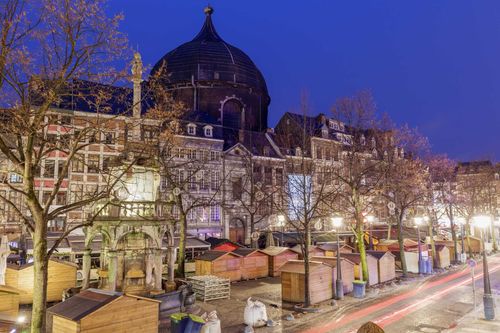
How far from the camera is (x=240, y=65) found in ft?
193

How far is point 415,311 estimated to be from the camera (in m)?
18.0

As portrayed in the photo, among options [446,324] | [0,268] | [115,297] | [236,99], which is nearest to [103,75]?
[115,297]

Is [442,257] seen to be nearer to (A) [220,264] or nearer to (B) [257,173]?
(A) [220,264]

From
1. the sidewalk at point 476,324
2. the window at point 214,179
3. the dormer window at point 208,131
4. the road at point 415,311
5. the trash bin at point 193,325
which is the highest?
the dormer window at point 208,131

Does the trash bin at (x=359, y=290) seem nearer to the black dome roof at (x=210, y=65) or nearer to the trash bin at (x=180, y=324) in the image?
the trash bin at (x=180, y=324)

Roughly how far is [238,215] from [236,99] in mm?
17944

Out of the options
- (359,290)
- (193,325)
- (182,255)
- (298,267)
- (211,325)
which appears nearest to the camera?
(193,325)

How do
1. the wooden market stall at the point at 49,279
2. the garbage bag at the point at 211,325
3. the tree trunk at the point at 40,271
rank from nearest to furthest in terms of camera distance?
1. the tree trunk at the point at 40,271
2. the garbage bag at the point at 211,325
3. the wooden market stall at the point at 49,279

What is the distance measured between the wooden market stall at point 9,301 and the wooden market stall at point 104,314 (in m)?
3.50

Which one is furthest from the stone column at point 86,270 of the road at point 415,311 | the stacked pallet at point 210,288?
the road at point 415,311

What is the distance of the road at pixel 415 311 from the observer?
51.0 ft

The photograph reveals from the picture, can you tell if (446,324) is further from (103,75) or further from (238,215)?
(238,215)

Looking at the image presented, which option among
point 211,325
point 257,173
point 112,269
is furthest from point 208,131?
point 211,325

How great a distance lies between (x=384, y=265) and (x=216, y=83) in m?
38.2
